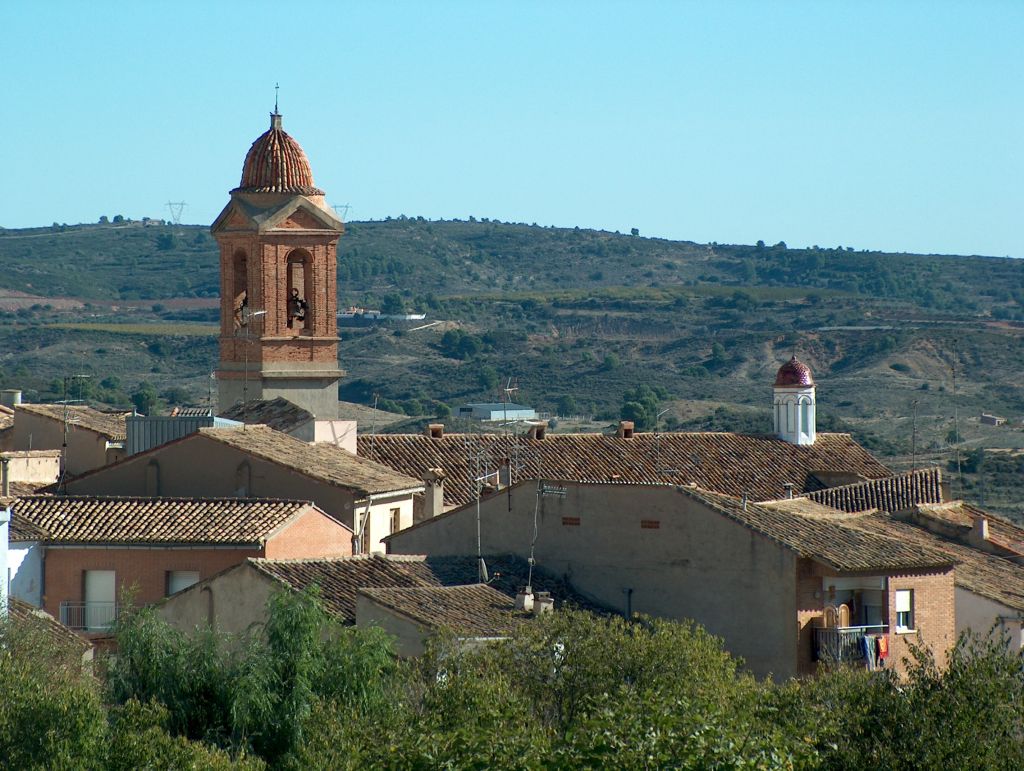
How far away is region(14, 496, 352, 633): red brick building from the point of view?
107ft

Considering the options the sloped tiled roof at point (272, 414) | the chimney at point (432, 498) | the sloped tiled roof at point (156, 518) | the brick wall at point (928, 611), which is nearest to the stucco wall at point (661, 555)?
the brick wall at point (928, 611)

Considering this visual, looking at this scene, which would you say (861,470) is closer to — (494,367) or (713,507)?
(713,507)

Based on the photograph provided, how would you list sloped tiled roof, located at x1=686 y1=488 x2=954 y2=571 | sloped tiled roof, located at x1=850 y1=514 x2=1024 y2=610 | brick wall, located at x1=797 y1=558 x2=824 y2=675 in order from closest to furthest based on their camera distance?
brick wall, located at x1=797 y1=558 x2=824 y2=675 → sloped tiled roof, located at x1=686 y1=488 x2=954 y2=571 → sloped tiled roof, located at x1=850 y1=514 x2=1024 y2=610

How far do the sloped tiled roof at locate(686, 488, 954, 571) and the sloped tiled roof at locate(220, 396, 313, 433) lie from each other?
13057mm

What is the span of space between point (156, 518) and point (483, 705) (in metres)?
15.7

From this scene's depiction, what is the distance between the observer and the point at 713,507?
94.2ft

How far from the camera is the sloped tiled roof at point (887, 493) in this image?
4150 cm

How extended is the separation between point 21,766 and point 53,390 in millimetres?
65446

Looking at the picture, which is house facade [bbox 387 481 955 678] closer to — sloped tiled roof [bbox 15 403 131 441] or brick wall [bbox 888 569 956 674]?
brick wall [bbox 888 569 956 674]

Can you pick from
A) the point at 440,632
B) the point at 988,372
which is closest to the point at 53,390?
the point at 988,372

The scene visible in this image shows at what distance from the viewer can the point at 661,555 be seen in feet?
95.9

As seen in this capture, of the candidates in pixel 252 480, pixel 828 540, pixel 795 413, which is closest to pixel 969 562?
pixel 828 540

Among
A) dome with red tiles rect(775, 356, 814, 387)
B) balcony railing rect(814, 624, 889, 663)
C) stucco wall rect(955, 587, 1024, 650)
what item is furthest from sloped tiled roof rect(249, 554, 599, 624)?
dome with red tiles rect(775, 356, 814, 387)

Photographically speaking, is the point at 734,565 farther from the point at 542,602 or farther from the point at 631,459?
the point at 631,459
